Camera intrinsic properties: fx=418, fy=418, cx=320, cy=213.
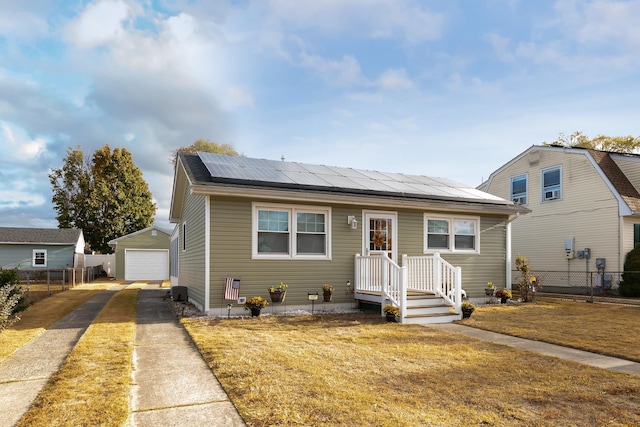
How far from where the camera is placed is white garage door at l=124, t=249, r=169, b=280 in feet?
91.9

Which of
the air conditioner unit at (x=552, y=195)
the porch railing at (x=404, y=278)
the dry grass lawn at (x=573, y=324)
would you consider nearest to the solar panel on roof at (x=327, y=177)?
the porch railing at (x=404, y=278)

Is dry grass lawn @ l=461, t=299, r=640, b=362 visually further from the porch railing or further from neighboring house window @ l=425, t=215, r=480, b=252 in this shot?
neighboring house window @ l=425, t=215, r=480, b=252

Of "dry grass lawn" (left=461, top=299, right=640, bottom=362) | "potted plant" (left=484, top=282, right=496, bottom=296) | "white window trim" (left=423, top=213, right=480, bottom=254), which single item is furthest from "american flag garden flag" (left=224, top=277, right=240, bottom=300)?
"potted plant" (left=484, top=282, right=496, bottom=296)

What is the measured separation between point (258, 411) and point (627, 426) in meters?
3.25

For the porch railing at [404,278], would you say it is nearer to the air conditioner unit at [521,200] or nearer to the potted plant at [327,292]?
the potted plant at [327,292]

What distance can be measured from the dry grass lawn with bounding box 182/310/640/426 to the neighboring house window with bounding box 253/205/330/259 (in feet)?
10.3

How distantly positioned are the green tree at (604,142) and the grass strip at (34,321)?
1247 inches

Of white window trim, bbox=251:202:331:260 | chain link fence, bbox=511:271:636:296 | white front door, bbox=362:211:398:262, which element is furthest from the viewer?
chain link fence, bbox=511:271:636:296

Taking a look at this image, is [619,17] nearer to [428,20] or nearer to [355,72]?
[428,20]

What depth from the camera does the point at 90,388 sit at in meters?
4.41

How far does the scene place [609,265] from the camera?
1599cm

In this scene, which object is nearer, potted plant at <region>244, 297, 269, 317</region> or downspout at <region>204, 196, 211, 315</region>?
potted plant at <region>244, 297, 269, 317</region>

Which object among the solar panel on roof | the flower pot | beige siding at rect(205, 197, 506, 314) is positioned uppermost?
the solar panel on roof

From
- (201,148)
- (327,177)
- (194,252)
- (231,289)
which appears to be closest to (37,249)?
(201,148)
